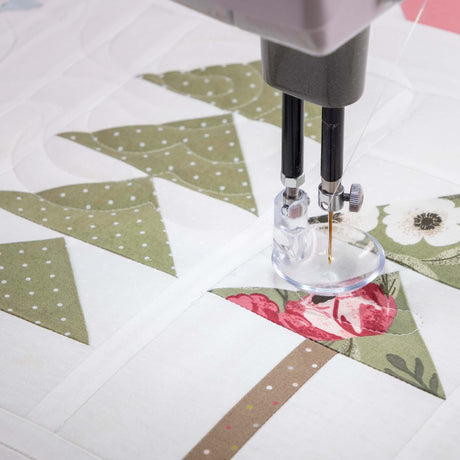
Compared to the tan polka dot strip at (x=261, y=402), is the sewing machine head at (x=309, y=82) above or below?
above

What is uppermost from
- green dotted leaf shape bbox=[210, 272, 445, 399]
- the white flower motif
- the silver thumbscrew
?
the silver thumbscrew

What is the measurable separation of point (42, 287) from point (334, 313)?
0.94 ft

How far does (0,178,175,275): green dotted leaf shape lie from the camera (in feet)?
2.77

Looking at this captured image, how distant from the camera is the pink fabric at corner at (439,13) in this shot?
1.02 m

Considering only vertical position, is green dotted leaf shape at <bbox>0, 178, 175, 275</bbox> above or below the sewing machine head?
below

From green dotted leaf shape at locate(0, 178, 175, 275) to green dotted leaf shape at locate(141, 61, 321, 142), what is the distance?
0.58 ft

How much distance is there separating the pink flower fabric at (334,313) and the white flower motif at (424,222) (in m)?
0.08

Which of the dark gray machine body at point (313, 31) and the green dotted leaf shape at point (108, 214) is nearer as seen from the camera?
the dark gray machine body at point (313, 31)

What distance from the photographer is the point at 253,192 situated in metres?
0.91

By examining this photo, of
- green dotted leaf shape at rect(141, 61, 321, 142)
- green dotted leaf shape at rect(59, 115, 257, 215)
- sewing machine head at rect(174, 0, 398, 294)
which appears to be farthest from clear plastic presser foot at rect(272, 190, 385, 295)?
green dotted leaf shape at rect(141, 61, 321, 142)

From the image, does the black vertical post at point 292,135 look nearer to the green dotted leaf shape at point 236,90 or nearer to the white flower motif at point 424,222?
the white flower motif at point 424,222

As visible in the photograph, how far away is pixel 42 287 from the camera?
812 mm

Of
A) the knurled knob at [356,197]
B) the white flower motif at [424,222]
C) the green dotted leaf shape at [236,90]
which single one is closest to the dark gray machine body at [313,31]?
the knurled knob at [356,197]

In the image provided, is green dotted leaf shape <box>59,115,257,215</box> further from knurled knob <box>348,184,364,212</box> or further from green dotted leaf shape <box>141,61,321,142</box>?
knurled knob <box>348,184,364,212</box>
